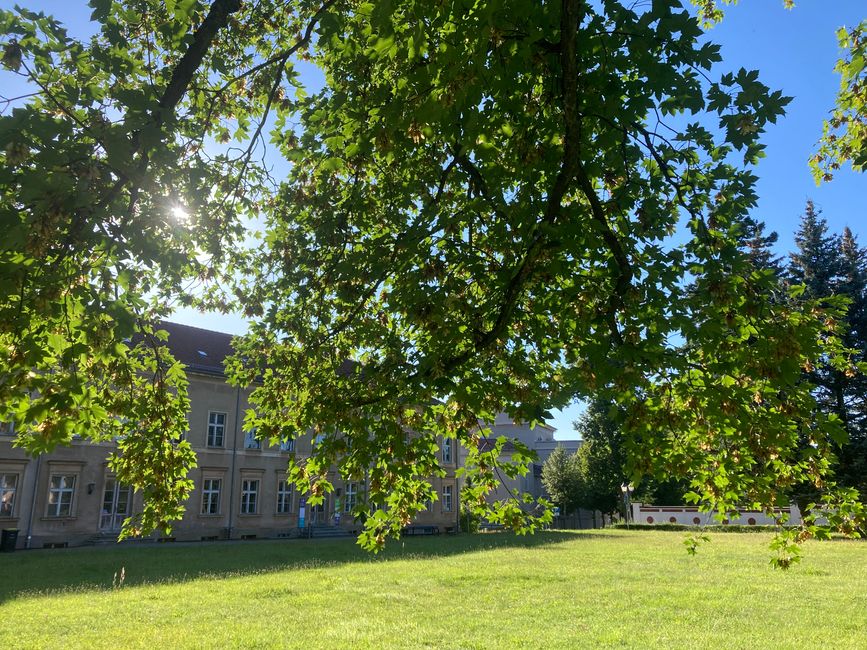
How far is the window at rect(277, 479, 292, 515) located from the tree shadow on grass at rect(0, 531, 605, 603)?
5701mm

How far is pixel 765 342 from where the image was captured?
5.10 m

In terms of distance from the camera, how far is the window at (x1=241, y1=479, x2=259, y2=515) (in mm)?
31719

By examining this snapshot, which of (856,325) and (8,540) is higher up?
(856,325)

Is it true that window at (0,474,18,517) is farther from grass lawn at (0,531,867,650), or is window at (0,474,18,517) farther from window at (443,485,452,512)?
window at (443,485,452,512)

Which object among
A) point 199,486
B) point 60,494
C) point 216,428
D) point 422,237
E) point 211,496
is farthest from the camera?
point 216,428

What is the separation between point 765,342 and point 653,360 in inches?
35.3

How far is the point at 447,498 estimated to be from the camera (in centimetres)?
4197

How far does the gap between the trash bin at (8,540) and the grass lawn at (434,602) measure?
9.35 ft

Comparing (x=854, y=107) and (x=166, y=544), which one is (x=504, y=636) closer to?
(x=854, y=107)

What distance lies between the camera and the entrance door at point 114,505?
88.4ft

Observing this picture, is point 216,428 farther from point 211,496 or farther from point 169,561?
point 169,561

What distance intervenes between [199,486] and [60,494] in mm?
5915

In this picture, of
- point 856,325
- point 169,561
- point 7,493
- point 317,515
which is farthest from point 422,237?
point 856,325

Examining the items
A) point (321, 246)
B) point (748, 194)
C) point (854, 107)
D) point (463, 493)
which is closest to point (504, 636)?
point (463, 493)
